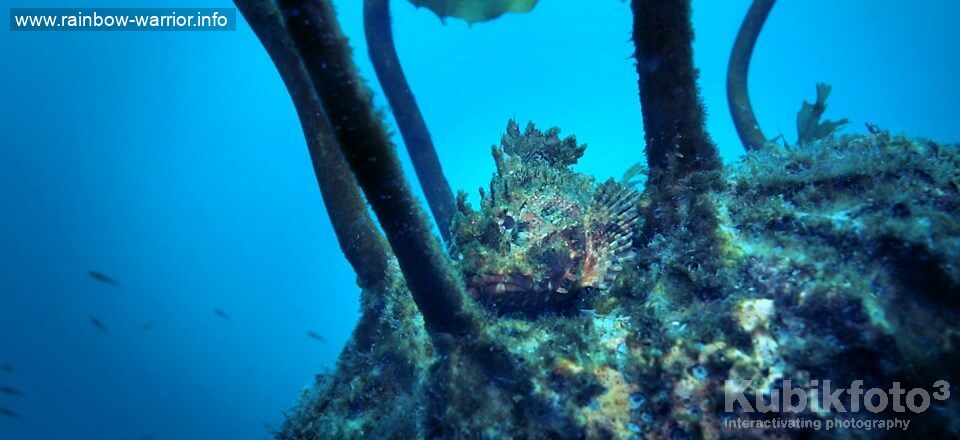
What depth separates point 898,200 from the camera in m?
2.56

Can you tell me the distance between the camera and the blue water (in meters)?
52.2

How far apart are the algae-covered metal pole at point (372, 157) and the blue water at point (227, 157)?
27.1 m

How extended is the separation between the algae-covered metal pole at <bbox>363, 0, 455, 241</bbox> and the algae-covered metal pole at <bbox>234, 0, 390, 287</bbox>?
10.1 feet

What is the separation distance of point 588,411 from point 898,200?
2.38 meters

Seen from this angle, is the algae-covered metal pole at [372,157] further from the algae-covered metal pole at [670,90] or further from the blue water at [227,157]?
the blue water at [227,157]

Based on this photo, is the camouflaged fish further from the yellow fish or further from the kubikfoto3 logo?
the yellow fish

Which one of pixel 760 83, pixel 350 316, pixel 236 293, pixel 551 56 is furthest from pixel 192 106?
pixel 760 83

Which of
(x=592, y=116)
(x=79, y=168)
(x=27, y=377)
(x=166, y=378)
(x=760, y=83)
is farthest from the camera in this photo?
(x=760, y=83)

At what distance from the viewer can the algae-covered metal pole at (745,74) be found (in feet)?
24.3

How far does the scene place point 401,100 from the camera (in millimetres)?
7406

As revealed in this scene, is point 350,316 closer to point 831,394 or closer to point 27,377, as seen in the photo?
point 27,377

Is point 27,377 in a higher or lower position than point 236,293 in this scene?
lower

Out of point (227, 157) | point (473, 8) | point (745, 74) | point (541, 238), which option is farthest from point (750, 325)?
point (227, 157)

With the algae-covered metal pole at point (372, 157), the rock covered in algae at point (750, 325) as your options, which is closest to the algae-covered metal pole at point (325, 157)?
the rock covered in algae at point (750, 325)
